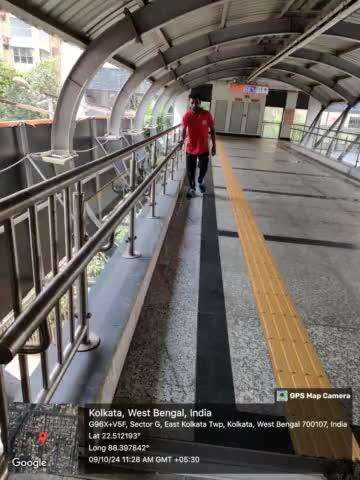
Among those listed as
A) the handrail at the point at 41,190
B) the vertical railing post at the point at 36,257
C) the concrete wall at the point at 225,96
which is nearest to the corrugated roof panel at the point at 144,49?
the handrail at the point at 41,190

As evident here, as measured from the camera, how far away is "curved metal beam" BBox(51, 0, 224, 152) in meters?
5.52

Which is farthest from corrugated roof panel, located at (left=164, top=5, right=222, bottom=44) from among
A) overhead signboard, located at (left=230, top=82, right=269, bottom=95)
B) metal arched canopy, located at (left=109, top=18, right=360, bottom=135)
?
overhead signboard, located at (left=230, top=82, right=269, bottom=95)

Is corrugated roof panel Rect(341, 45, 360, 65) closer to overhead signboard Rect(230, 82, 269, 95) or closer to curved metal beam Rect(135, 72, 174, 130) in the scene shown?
curved metal beam Rect(135, 72, 174, 130)

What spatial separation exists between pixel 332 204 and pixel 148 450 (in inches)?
200

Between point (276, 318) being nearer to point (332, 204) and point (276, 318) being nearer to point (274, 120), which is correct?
point (332, 204)

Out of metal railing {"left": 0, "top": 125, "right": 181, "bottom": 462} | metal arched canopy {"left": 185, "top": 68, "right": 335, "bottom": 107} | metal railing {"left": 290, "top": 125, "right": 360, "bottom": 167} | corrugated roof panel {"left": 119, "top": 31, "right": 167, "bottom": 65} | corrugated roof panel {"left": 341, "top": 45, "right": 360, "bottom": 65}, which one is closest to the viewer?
metal railing {"left": 0, "top": 125, "right": 181, "bottom": 462}

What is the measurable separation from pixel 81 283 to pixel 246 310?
1.23 m

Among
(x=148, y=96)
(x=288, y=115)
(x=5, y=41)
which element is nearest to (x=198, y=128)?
(x=148, y=96)

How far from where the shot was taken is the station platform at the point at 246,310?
1.83 metres

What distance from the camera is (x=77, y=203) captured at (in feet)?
4.97

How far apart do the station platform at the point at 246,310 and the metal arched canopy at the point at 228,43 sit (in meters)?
5.40

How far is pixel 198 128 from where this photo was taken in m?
4.93

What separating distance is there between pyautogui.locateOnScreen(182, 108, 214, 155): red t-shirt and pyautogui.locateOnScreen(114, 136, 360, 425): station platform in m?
0.84

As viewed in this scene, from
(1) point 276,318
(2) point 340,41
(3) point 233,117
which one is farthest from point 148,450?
(3) point 233,117
